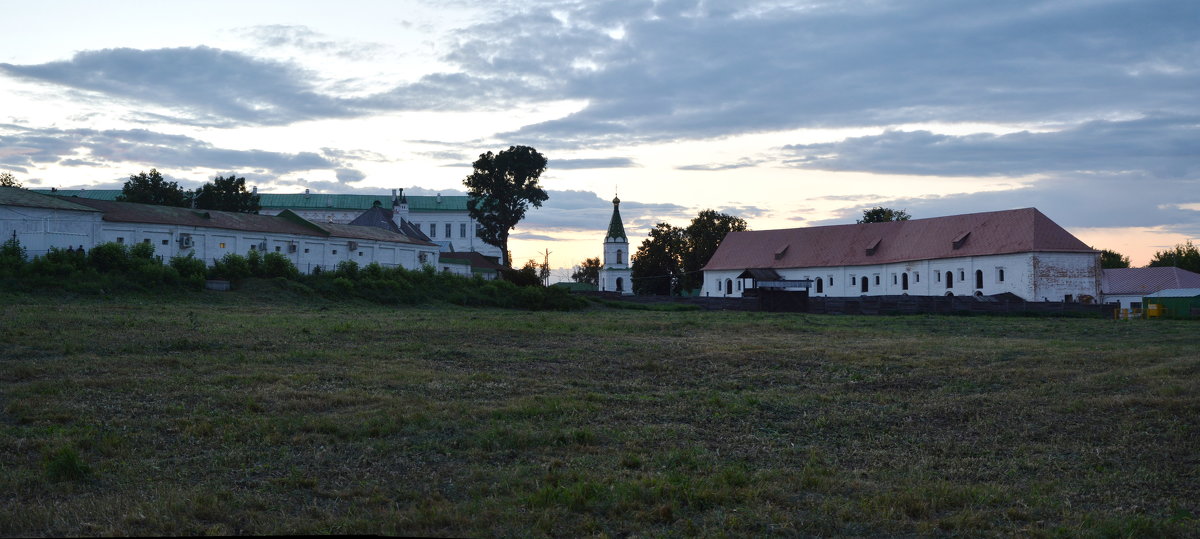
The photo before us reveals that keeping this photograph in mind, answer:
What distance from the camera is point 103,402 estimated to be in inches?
547

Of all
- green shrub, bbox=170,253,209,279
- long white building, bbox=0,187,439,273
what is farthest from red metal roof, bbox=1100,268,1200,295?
green shrub, bbox=170,253,209,279

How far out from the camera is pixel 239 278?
4434cm

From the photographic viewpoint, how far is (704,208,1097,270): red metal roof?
71250 millimetres

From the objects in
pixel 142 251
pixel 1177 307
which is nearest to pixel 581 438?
pixel 142 251

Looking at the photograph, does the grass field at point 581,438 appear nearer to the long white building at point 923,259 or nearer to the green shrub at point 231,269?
the green shrub at point 231,269

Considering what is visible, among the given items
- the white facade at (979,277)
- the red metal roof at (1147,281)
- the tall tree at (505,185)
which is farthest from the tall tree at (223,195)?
the red metal roof at (1147,281)

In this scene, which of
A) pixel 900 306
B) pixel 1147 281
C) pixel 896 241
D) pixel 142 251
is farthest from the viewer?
pixel 1147 281

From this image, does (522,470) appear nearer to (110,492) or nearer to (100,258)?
(110,492)

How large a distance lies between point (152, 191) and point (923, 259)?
191 ft

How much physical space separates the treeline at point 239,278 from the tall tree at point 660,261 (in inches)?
1835

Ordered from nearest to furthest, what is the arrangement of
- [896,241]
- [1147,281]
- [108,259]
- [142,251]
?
1. [108,259]
2. [142,251]
3. [896,241]
4. [1147,281]

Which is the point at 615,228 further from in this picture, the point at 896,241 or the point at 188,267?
the point at 188,267

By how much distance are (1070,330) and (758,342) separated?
16565 millimetres

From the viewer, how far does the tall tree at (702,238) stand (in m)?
99.5
